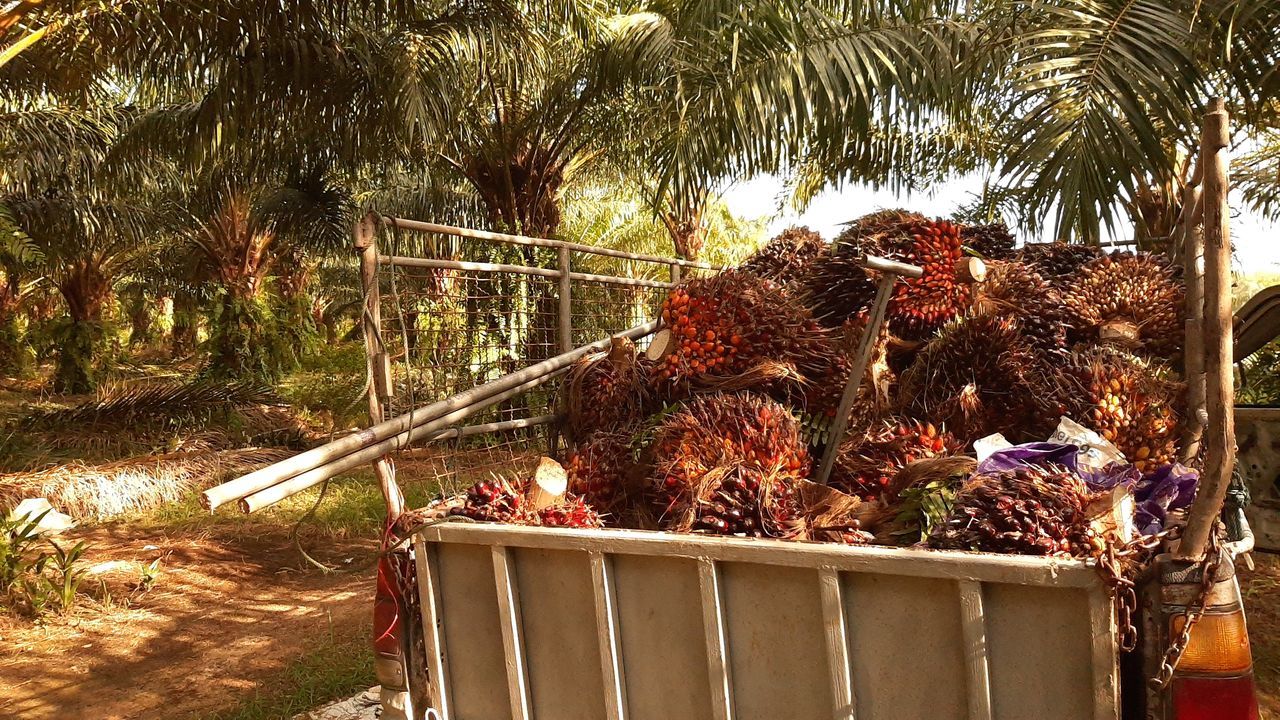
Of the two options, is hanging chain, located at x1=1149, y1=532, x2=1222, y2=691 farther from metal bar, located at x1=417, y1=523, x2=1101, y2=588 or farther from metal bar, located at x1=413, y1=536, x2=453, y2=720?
metal bar, located at x1=413, y1=536, x2=453, y2=720

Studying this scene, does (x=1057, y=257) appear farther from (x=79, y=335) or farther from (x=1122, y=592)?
(x=79, y=335)

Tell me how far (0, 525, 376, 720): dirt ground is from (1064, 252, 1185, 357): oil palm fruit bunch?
3881 mm

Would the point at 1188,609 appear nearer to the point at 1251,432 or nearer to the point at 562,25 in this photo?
the point at 1251,432

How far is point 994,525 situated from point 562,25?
706 centimetres

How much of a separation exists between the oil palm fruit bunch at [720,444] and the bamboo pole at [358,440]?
24.1 inches

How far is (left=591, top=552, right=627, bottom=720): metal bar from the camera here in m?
1.96

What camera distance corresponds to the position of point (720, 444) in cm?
258

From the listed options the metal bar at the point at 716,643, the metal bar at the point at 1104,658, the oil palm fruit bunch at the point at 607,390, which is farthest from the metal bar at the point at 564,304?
the metal bar at the point at 1104,658

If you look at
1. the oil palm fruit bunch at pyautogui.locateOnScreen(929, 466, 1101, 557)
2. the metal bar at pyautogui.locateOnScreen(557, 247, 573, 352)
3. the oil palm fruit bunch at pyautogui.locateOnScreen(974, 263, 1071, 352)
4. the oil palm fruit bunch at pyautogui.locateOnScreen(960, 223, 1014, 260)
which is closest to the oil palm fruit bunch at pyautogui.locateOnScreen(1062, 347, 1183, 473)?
the oil palm fruit bunch at pyautogui.locateOnScreen(974, 263, 1071, 352)

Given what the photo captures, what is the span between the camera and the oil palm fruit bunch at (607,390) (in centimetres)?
313

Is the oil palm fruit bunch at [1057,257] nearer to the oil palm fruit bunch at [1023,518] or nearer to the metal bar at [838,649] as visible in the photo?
the oil palm fruit bunch at [1023,518]

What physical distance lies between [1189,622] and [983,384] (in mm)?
1454

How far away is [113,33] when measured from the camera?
671 cm

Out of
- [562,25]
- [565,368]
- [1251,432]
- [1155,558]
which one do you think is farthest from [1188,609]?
[562,25]
